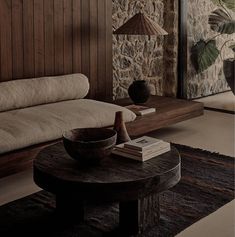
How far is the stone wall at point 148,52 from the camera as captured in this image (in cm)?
516

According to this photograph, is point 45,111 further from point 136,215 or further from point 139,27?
point 136,215

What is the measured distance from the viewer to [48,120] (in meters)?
3.48

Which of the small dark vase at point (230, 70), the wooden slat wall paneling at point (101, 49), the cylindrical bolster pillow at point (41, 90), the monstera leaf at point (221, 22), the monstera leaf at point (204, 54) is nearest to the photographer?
the cylindrical bolster pillow at point (41, 90)

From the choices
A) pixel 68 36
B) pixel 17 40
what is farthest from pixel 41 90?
pixel 68 36

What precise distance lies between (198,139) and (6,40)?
2.01m

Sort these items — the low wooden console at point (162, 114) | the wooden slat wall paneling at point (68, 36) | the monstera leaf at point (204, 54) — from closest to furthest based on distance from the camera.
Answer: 1. the low wooden console at point (162, 114)
2. the wooden slat wall paneling at point (68, 36)
3. the monstera leaf at point (204, 54)

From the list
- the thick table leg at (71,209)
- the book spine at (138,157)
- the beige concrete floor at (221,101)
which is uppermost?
the book spine at (138,157)

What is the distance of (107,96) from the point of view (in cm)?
494

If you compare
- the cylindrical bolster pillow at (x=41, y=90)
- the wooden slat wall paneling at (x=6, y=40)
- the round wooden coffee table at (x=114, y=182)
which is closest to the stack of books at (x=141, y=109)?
the cylindrical bolster pillow at (x=41, y=90)

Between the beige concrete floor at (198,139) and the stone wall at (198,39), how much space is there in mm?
734

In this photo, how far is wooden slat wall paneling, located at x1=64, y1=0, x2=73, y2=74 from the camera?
14.4 ft

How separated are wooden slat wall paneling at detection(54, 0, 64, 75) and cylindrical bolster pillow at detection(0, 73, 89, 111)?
0.18m

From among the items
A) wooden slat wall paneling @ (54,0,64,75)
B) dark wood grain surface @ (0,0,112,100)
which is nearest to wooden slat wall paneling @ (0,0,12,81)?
dark wood grain surface @ (0,0,112,100)

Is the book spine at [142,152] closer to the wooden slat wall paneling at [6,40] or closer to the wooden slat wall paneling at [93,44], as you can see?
the wooden slat wall paneling at [6,40]
